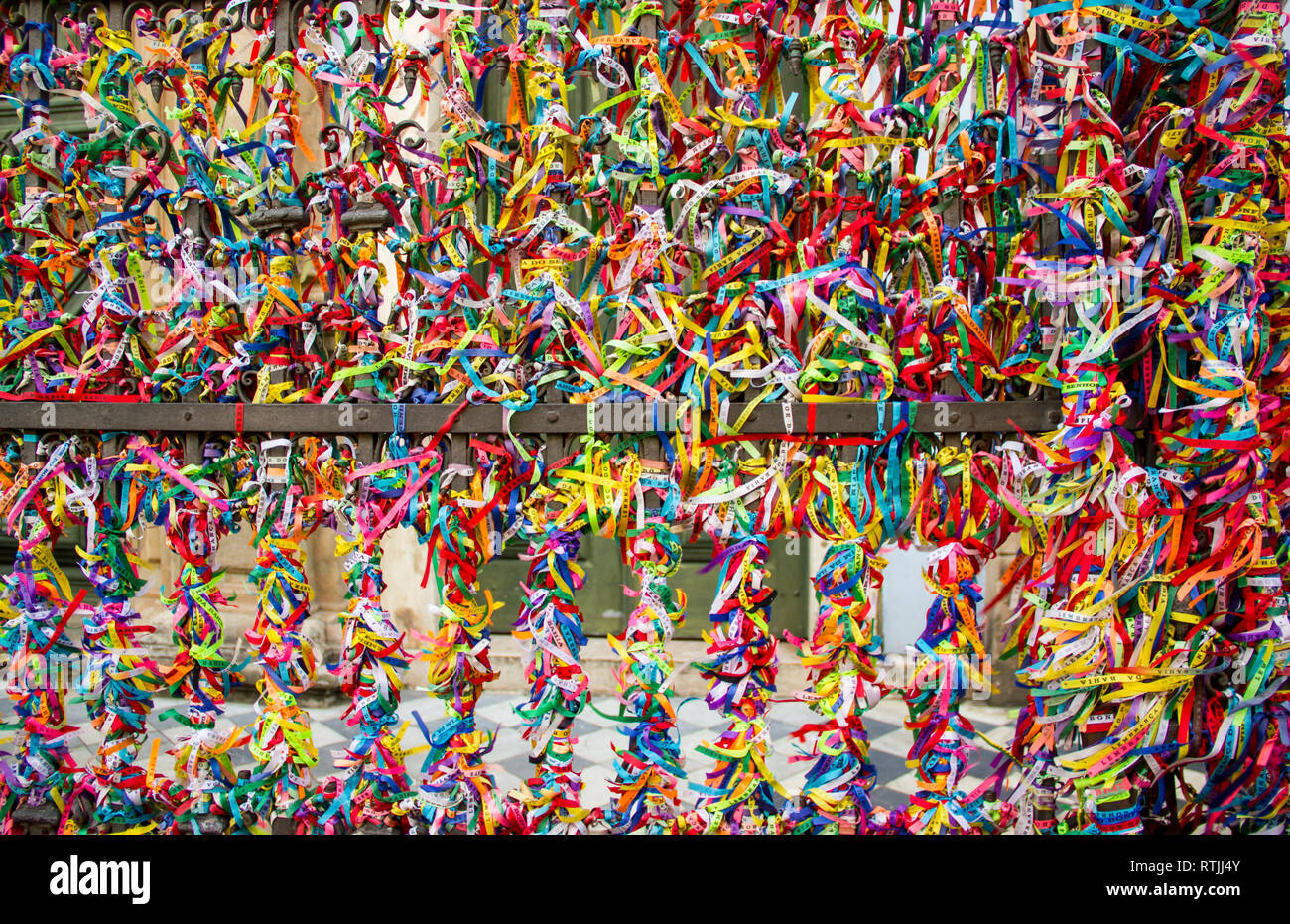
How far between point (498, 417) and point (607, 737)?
192 cm

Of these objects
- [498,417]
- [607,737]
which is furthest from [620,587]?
[498,417]

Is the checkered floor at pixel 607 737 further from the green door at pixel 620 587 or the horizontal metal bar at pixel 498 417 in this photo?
the horizontal metal bar at pixel 498 417

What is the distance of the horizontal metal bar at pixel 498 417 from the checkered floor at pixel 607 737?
1180 mm

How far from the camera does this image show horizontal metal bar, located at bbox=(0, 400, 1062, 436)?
154 cm

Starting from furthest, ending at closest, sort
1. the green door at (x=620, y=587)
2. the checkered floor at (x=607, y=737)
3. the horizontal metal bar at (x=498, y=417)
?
the green door at (x=620, y=587), the checkered floor at (x=607, y=737), the horizontal metal bar at (x=498, y=417)

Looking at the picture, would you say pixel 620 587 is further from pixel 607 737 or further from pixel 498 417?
pixel 498 417

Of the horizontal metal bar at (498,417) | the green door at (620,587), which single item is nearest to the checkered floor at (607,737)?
the green door at (620,587)

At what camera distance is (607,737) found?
3117mm

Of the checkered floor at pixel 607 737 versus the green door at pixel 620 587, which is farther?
the green door at pixel 620 587

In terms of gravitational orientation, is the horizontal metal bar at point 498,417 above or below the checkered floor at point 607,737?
above

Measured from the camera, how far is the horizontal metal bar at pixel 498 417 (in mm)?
1538

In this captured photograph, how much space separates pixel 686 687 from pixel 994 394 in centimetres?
255

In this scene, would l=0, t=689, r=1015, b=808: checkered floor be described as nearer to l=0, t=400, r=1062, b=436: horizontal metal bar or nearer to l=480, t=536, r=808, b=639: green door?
l=480, t=536, r=808, b=639: green door

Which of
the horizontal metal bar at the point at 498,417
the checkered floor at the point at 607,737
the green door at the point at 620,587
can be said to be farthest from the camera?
the green door at the point at 620,587
